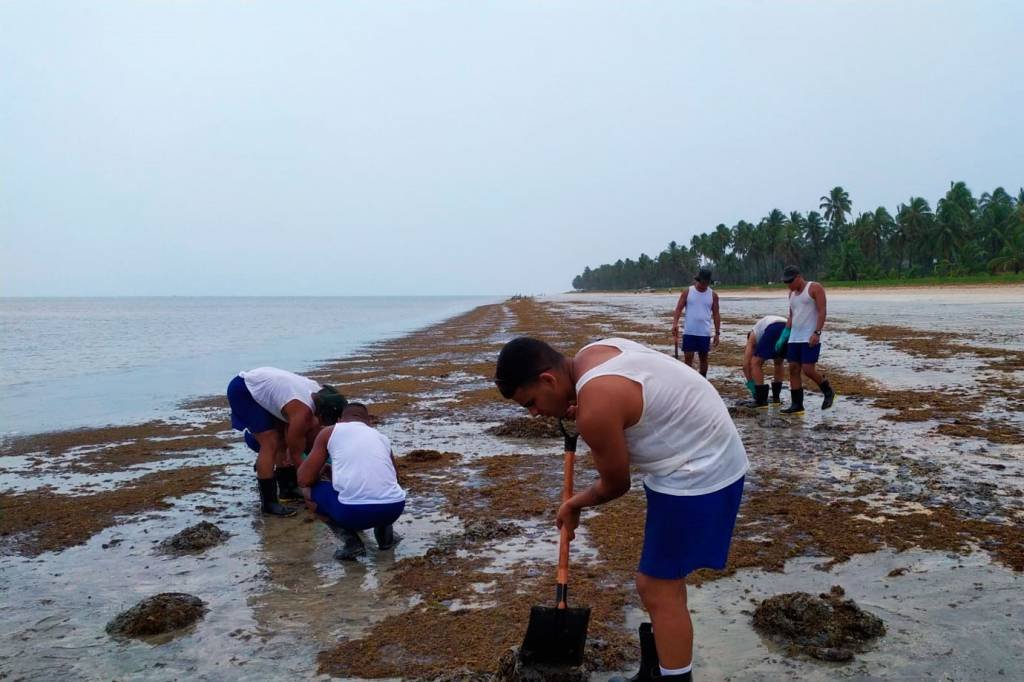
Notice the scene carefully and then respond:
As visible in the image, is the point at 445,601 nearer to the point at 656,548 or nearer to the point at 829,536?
A: the point at 656,548

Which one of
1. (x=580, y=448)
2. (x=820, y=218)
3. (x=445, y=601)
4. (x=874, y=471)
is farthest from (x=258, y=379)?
(x=820, y=218)

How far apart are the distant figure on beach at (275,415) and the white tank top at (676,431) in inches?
144

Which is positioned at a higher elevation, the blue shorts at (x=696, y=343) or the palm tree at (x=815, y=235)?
the palm tree at (x=815, y=235)

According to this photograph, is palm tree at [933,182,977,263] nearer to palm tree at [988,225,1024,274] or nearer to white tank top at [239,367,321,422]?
palm tree at [988,225,1024,274]

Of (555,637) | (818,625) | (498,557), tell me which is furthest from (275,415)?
(818,625)

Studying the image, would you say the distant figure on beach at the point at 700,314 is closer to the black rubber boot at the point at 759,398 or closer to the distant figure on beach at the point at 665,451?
the black rubber boot at the point at 759,398

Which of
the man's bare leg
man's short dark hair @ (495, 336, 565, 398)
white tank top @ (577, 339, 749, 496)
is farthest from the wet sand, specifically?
man's short dark hair @ (495, 336, 565, 398)

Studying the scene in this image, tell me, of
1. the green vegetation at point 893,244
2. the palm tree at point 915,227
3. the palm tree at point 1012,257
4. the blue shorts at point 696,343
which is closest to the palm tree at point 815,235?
the green vegetation at point 893,244

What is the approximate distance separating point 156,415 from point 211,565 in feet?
27.5

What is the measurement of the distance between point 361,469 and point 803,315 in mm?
6004

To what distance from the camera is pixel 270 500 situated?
599 centimetres

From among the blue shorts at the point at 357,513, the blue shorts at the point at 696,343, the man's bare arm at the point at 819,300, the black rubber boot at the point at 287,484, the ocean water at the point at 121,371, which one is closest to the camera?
the blue shorts at the point at 357,513

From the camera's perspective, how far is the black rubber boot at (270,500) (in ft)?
19.5

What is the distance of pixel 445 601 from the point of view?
161 inches
